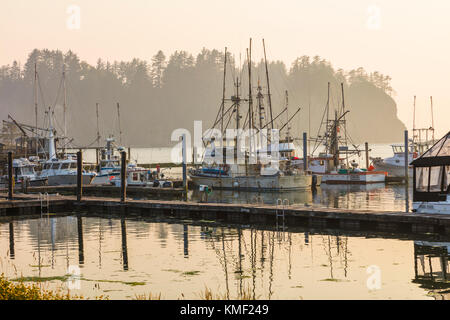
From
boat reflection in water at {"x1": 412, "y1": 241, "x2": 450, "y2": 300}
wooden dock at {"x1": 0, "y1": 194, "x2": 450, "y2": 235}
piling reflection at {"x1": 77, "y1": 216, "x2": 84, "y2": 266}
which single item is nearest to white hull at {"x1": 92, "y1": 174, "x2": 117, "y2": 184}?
wooden dock at {"x1": 0, "y1": 194, "x2": 450, "y2": 235}

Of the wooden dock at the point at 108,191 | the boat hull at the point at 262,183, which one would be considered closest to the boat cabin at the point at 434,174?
the wooden dock at the point at 108,191

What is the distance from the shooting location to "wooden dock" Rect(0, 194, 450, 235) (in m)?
33.7

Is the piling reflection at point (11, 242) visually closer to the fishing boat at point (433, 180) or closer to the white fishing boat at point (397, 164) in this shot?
the fishing boat at point (433, 180)

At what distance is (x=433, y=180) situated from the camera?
113ft

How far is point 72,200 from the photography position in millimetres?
48594

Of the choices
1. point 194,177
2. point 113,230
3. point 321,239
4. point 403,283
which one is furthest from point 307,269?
point 194,177

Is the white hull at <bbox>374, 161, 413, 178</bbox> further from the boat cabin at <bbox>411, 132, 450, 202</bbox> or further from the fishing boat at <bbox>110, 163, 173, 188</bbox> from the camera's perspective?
the boat cabin at <bbox>411, 132, 450, 202</bbox>

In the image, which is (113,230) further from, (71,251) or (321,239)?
(321,239)

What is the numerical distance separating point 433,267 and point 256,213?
15011 millimetres

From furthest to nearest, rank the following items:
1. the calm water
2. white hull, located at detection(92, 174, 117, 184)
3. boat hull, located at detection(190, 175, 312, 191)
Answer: white hull, located at detection(92, 174, 117, 184), boat hull, located at detection(190, 175, 312, 191), the calm water

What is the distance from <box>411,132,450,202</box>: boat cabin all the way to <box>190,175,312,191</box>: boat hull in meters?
33.2

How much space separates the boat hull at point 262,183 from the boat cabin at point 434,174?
33.2 m

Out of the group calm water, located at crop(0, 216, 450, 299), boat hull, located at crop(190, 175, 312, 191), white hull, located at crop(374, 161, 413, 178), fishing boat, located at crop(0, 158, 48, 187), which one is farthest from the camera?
white hull, located at crop(374, 161, 413, 178)
